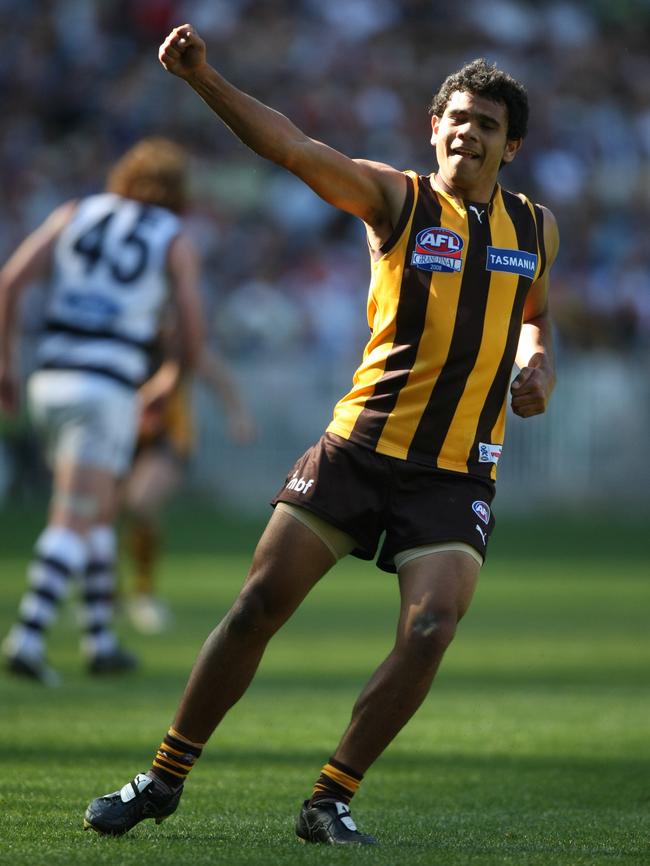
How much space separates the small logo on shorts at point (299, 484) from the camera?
4.63 meters

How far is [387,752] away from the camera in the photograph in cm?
645

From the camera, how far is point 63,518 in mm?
8055

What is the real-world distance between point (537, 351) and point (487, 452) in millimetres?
405

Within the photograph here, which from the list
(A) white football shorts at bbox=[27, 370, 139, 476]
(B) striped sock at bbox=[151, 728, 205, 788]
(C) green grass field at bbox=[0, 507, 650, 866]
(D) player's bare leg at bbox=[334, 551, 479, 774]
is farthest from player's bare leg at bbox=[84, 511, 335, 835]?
(A) white football shorts at bbox=[27, 370, 139, 476]

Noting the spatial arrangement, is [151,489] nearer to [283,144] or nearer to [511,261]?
[511,261]

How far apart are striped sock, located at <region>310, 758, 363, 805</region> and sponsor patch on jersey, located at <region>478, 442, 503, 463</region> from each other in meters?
0.99

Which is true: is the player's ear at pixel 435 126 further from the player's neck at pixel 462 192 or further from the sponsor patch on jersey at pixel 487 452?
the sponsor patch on jersey at pixel 487 452

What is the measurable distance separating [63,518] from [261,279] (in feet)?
42.1

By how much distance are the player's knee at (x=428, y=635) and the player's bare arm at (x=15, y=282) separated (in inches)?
158

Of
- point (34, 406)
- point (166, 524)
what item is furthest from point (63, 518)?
point (166, 524)

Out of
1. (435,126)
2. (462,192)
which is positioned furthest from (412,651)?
(435,126)

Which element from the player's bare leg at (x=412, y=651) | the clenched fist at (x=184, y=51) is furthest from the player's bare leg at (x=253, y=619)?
the clenched fist at (x=184, y=51)

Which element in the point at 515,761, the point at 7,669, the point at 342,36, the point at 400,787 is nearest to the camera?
the point at 400,787

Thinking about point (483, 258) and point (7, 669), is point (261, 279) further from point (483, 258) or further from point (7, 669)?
point (483, 258)
